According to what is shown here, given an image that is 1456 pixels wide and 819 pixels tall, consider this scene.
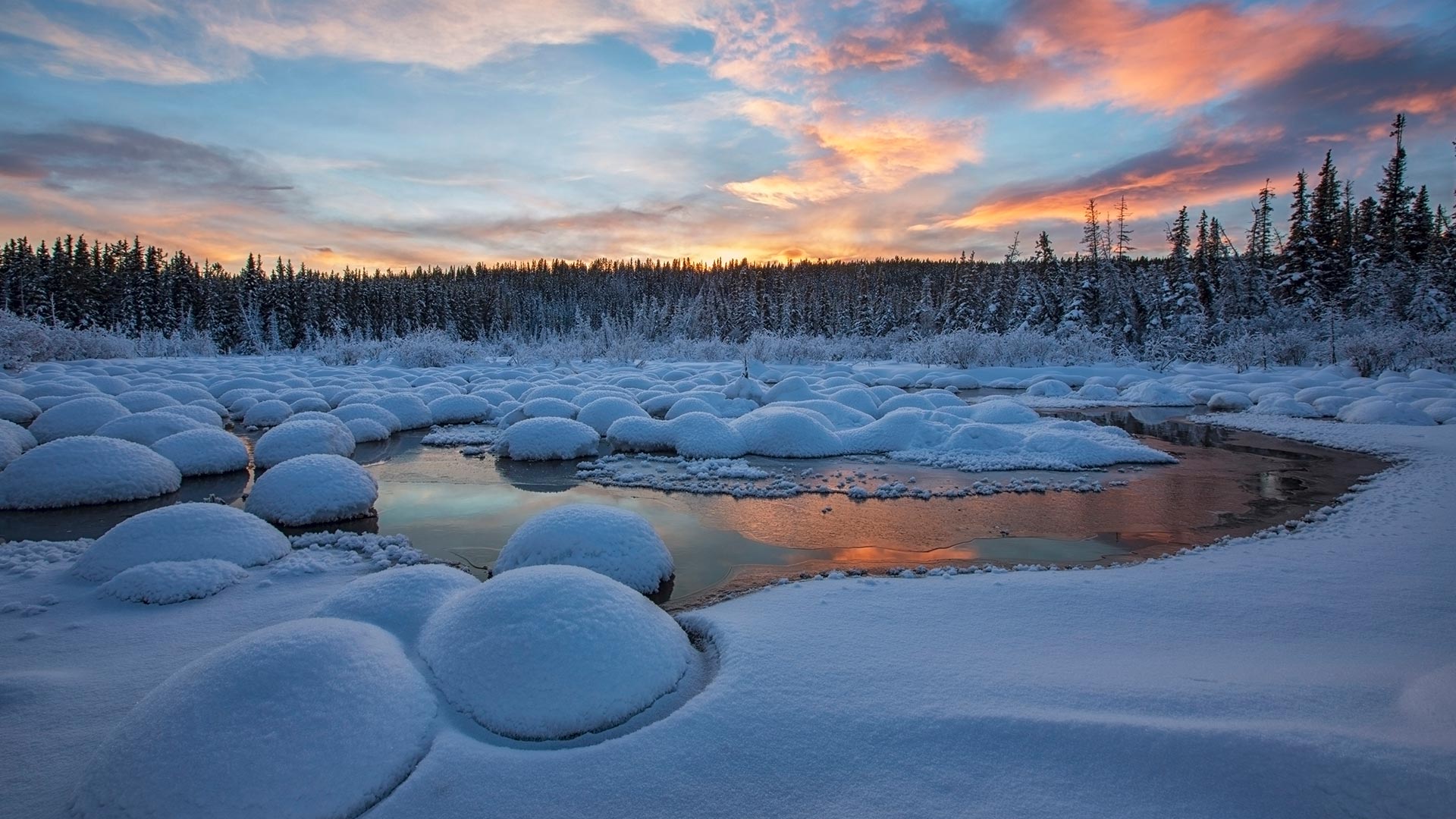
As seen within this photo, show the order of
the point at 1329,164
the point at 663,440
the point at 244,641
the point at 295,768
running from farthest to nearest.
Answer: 1. the point at 1329,164
2. the point at 663,440
3. the point at 244,641
4. the point at 295,768

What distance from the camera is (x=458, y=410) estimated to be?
13.1m

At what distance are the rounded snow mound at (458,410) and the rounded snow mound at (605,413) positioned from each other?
3.28m

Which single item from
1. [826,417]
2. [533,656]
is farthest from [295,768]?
[826,417]

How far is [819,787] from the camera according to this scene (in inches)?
86.9

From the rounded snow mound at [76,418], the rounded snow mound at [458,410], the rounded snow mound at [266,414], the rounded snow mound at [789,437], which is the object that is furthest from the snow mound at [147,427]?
the rounded snow mound at [789,437]

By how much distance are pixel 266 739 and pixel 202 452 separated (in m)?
8.03

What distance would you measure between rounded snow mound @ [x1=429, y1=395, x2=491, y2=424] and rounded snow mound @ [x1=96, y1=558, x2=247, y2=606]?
29.5ft

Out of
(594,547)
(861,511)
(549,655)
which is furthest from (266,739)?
(861,511)

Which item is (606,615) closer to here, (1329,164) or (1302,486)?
(1302,486)

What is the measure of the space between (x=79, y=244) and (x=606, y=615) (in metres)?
57.4

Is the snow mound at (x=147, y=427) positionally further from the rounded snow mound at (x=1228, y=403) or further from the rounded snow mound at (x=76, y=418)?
the rounded snow mound at (x=1228, y=403)

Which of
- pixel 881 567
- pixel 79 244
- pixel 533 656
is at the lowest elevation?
pixel 881 567

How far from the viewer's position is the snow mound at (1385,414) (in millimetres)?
10852

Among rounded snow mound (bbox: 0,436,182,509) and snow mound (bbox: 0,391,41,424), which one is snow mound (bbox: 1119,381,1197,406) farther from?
snow mound (bbox: 0,391,41,424)
